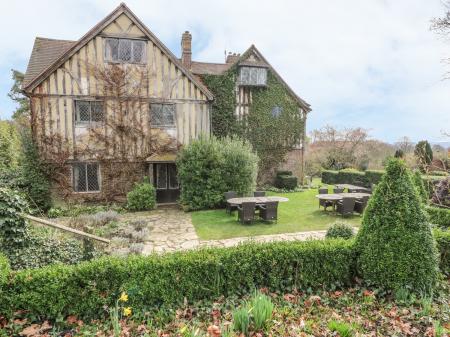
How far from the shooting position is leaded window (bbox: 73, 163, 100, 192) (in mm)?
13445

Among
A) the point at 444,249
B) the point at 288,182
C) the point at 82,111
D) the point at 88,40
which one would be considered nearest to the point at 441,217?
the point at 444,249

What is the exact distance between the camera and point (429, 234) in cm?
470

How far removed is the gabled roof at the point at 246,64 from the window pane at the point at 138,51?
4.43m

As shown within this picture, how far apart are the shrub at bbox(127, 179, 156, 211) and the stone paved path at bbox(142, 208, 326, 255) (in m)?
1.37

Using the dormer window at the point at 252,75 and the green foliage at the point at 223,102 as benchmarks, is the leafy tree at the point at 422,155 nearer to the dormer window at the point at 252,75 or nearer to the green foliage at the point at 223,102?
the dormer window at the point at 252,75

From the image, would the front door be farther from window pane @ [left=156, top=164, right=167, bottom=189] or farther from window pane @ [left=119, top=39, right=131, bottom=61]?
window pane @ [left=119, top=39, right=131, bottom=61]

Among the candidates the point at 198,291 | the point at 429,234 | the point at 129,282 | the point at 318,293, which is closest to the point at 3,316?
the point at 129,282

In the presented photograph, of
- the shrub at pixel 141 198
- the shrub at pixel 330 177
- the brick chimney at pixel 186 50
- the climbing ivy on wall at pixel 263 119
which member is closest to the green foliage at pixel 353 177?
the shrub at pixel 330 177

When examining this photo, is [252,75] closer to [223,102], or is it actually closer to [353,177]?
[223,102]

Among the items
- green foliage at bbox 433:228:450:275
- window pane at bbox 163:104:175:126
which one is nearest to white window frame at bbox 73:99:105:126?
window pane at bbox 163:104:175:126

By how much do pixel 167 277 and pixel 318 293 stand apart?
281 centimetres

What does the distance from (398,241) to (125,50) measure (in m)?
14.1

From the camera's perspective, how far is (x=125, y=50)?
43.7 feet

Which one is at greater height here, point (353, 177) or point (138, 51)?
point (138, 51)
